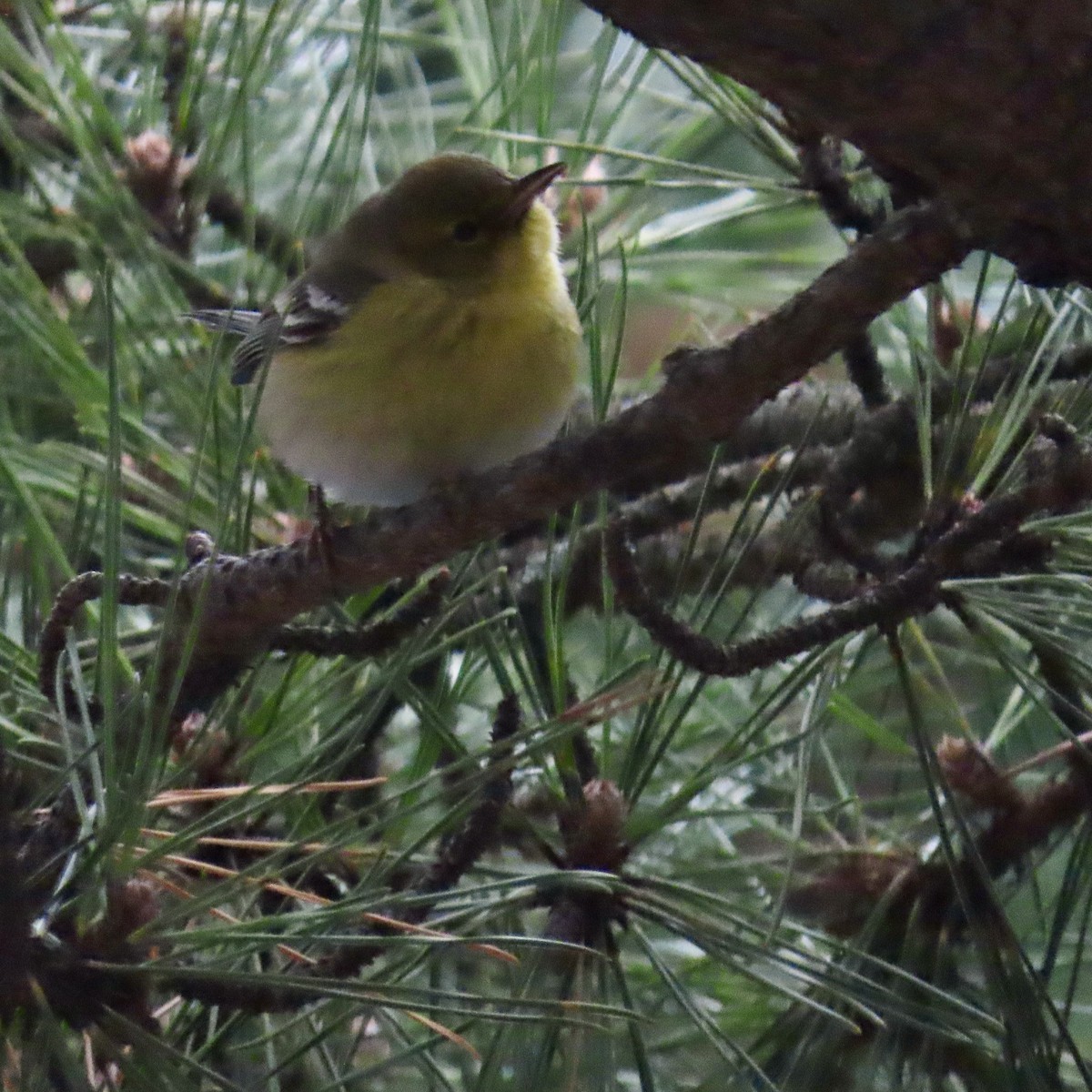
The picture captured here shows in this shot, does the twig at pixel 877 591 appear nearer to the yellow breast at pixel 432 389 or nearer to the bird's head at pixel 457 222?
the yellow breast at pixel 432 389

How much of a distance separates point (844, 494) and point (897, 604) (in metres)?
0.30

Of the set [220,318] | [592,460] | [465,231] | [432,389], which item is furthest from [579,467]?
[465,231]

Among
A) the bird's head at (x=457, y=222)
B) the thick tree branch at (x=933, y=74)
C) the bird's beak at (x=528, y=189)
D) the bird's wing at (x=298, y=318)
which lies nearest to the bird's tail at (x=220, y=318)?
the bird's wing at (x=298, y=318)

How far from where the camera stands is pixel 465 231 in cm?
151

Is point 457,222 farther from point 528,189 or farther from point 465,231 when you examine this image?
point 528,189

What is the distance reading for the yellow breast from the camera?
4.33 feet

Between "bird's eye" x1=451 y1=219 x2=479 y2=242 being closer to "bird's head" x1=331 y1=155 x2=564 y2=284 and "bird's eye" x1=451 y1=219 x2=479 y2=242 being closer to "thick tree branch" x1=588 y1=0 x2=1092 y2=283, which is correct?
"bird's head" x1=331 y1=155 x2=564 y2=284

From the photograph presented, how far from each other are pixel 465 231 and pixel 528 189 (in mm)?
110

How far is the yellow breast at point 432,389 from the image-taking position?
1318mm

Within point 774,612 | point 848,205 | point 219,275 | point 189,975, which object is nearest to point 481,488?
point 189,975

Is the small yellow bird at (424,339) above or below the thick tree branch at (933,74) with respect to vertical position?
below

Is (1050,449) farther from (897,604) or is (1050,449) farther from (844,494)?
(844,494)

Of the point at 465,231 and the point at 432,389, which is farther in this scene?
the point at 465,231

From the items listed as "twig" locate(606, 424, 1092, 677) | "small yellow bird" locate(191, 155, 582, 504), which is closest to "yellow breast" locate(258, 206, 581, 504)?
"small yellow bird" locate(191, 155, 582, 504)
